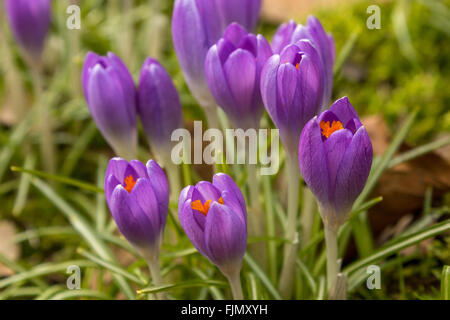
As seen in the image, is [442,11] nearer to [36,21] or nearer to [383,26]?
[383,26]

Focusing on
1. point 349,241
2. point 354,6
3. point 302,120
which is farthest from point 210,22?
point 354,6

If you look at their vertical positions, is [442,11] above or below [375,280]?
above

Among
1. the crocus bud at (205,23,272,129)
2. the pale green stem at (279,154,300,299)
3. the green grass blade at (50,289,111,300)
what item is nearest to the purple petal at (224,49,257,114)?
the crocus bud at (205,23,272,129)

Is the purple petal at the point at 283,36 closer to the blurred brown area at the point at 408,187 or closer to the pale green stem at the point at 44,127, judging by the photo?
the blurred brown area at the point at 408,187

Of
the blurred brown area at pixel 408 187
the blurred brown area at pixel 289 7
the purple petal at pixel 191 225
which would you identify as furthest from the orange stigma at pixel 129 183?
the blurred brown area at pixel 289 7

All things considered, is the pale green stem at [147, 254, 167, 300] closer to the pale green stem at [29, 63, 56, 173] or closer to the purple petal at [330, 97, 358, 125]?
the purple petal at [330, 97, 358, 125]
